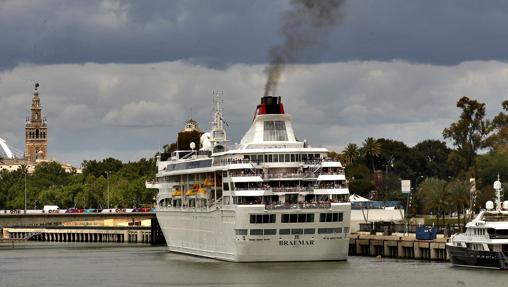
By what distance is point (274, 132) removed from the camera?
120625 mm

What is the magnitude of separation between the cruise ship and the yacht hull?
393 inches

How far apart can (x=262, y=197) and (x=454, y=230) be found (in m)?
21.8

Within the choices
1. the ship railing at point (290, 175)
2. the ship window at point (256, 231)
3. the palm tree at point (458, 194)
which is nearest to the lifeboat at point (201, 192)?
the ship railing at point (290, 175)

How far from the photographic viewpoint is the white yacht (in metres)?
104

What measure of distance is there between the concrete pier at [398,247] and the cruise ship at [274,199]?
987cm

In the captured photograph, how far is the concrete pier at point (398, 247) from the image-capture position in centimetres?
12150

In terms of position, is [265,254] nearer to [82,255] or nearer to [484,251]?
[484,251]

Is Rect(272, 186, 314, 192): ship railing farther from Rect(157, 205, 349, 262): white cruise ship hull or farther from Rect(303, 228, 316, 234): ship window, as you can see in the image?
Rect(303, 228, 316, 234): ship window

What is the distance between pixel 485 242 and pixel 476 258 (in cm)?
230

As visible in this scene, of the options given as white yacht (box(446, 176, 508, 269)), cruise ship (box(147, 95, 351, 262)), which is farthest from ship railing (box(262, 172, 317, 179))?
white yacht (box(446, 176, 508, 269))

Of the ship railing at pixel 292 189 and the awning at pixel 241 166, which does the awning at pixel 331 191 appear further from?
the awning at pixel 241 166

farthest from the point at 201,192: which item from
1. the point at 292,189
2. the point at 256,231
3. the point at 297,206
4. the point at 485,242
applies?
the point at 485,242

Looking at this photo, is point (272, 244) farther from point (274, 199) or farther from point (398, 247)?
point (398, 247)

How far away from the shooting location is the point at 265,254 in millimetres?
113375
